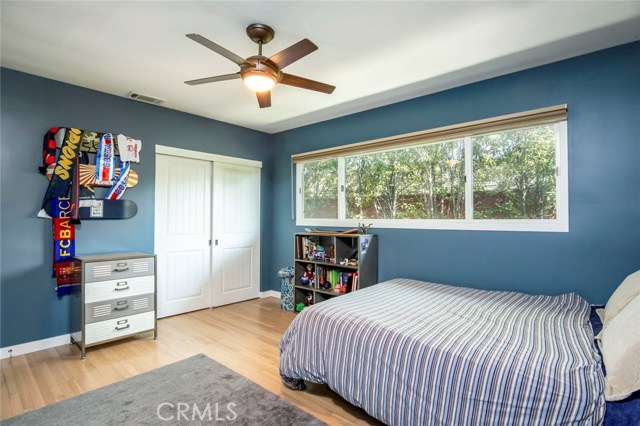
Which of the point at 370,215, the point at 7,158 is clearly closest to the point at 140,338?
the point at 7,158

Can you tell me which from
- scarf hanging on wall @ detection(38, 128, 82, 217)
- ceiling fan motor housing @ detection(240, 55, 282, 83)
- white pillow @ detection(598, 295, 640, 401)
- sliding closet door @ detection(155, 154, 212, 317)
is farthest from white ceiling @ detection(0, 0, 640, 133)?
white pillow @ detection(598, 295, 640, 401)

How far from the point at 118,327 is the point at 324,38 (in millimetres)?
3083

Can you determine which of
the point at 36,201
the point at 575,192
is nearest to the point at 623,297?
the point at 575,192

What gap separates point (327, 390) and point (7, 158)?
3.34 m

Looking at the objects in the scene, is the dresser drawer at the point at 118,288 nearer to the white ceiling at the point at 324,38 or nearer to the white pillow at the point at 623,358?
the white ceiling at the point at 324,38

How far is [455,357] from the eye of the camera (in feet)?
5.09

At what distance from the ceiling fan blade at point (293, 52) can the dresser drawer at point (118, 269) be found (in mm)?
2310

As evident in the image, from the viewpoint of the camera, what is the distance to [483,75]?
2857mm

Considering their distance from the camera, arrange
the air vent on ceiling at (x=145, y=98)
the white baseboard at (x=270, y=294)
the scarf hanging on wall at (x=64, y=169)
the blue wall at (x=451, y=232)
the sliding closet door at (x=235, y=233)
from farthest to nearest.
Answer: the white baseboard at (x=270, y=294), the sliding closet door at (x=235, y=233), the air vent on ceiling at (x=145, y=98), the scarf hanging on wall at (x=64, y=169), the blue wall at (x=451, y=232)

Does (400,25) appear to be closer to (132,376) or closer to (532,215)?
(532,215)

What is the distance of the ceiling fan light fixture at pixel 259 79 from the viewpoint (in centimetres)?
206

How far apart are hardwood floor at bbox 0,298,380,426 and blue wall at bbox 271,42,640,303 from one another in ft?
5.50

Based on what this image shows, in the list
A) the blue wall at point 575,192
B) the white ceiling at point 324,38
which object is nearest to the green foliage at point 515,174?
the blue wall at point 575,192

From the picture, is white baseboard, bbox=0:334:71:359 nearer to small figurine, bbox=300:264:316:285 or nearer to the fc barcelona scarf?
the fc barcelona scarf
